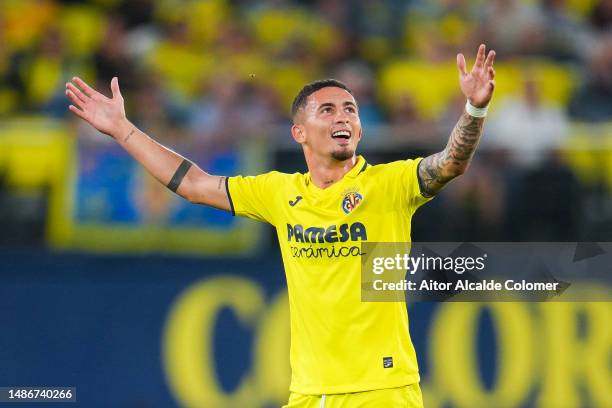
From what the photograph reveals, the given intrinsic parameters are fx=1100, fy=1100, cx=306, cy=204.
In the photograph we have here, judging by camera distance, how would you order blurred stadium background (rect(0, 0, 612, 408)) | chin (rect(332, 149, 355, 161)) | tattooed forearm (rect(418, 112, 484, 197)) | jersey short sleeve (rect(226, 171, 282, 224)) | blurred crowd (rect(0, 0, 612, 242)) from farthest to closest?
blurred crowd (rect(0, 0, 612, 242)) < blurred stadium background (rect(0, 0, 612, 408)) < jersey short sleeve (rect(226, 171, 282, 224)) < chin (rect(332, 149, 355, 161)) < tattooed forearm (rect(418, 112, 484, 197))

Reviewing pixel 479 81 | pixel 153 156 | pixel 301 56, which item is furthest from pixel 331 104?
pixel 301 56

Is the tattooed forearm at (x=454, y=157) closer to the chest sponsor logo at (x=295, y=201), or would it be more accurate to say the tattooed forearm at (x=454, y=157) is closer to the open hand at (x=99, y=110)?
the chest sponsor logo at (x=295, y=201)

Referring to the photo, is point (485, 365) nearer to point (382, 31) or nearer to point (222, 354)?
point (222, 354)

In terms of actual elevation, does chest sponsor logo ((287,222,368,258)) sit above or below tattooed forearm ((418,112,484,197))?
below

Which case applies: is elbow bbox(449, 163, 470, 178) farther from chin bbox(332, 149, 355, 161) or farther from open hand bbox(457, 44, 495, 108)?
chin bbox(332, 149, 355, 161)

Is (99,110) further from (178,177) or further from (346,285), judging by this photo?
(346,285)

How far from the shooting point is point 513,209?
8570 millimetres

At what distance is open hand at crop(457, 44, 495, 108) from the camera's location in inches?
200

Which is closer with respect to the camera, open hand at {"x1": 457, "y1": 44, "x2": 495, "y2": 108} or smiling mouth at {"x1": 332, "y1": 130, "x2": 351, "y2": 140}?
open hand at {"x1": 457, "y1": 44, "x2": 495, "y2": 108}

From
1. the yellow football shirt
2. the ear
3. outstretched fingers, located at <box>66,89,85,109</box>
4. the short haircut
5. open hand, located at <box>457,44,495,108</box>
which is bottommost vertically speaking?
the yellow football shirt

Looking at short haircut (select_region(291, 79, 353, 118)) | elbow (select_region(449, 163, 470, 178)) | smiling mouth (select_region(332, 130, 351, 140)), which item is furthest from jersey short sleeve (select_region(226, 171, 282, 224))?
elbow (select_region(449, 163, 470, 178))

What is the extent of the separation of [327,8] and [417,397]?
7.84m

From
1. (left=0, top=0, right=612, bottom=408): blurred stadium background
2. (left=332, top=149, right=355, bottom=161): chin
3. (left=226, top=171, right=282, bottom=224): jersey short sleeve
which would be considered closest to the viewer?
(left=332, top=149, right=355, bottom=161): chin

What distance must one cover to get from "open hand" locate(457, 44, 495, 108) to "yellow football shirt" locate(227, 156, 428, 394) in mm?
551
